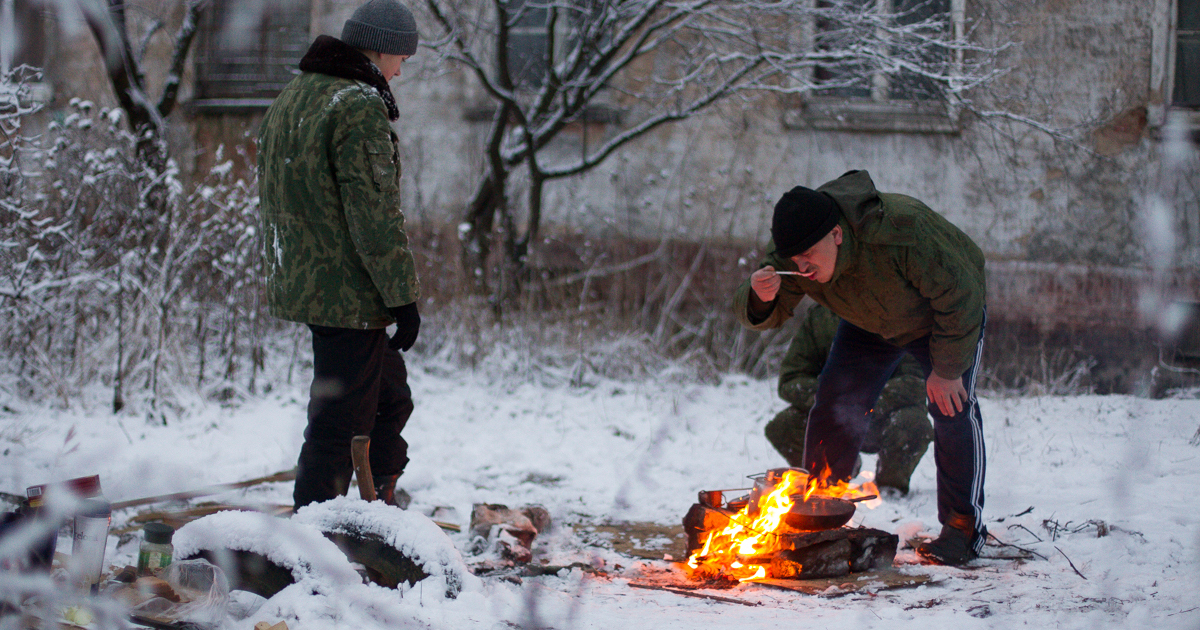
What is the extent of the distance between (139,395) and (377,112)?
10.6 ft

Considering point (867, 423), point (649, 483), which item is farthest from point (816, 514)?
point (649, 483)

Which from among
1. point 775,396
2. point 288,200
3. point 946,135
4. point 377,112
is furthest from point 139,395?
point 946,135

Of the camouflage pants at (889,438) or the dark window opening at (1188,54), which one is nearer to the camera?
the camouflage pants at (889,438)

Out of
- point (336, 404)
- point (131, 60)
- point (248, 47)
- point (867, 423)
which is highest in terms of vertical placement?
point (248, 47)

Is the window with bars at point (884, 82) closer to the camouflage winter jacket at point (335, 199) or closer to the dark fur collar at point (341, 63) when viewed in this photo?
the dark fur collar at point (341, 63)

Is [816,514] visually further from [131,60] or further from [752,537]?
[131,60]

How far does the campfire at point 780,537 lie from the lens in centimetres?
321

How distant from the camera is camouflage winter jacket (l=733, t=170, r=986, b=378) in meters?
3.06

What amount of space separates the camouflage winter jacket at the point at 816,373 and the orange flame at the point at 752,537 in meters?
0.84

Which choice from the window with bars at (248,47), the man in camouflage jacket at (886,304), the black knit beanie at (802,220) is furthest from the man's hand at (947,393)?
the window with bars at (248,47)

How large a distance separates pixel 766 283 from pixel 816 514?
0.89 metres

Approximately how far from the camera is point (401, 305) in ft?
9.85

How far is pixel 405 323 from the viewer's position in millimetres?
3066

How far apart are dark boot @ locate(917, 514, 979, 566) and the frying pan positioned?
0.34m
